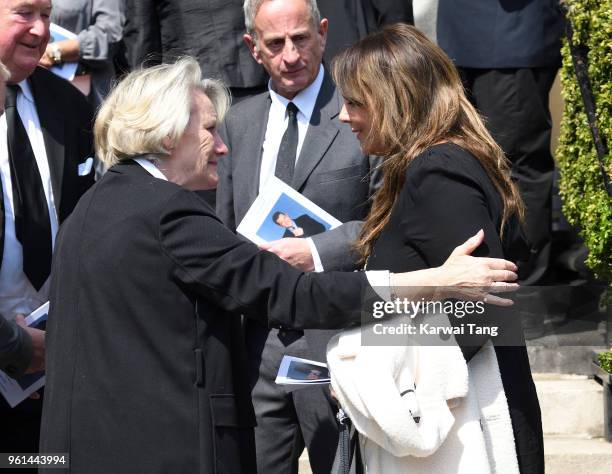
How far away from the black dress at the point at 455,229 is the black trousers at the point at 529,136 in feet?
8.44

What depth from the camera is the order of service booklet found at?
3803 millimetres

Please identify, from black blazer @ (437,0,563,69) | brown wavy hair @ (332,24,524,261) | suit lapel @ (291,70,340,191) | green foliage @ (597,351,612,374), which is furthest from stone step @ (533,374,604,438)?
brown wavy hair @ (332,24,524,261)

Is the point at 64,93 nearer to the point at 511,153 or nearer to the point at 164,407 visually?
the point at 164,407

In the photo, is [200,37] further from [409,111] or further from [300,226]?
[409,111]

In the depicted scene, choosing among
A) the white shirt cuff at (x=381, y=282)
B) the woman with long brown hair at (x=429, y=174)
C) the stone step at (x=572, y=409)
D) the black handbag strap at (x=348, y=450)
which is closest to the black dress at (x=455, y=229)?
the woman with long brown hair at (x=429, y=174)

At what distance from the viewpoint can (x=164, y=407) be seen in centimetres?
305

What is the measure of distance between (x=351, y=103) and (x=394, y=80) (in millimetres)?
202

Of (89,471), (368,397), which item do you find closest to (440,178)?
(368,397)

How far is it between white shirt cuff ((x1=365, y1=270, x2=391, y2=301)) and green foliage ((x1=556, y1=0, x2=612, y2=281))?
221cm

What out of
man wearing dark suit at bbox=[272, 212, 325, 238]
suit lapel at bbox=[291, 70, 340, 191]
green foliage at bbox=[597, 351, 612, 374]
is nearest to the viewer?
man wearing dark suit at bbox=[272, 212, 325, 238]

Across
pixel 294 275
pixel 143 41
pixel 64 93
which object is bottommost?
pixel 294 275

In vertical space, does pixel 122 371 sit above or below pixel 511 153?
below

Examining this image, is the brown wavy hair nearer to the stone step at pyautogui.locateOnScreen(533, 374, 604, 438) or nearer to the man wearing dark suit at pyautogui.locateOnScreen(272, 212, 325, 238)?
the man wearing dark suit at pyautogui.locateOnScreen(272, 212, 325, 238)

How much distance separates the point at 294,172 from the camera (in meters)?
4.30
